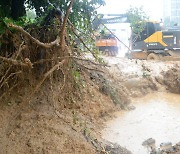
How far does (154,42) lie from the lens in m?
20.0

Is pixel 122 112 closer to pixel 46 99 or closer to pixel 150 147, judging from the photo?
pixel 150 147

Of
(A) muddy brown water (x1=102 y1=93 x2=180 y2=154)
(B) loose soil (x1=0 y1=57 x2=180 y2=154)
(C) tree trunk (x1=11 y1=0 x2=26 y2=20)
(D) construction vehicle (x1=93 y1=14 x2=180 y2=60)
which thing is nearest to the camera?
(B) loose soil (x1=0 y1=57 x2=180 y2=154)

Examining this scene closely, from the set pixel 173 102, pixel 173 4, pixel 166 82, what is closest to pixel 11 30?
pixel 173 102

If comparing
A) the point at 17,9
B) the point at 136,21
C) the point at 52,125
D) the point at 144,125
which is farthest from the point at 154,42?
the point at 52,125

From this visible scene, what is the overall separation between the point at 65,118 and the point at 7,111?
1128 millimetres

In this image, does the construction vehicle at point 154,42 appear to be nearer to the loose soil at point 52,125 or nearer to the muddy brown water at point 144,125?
the muddy brown water at point 144,125

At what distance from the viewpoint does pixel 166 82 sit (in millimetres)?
14180

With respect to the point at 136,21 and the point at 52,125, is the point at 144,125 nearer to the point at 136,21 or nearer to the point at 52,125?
the point at 52,125

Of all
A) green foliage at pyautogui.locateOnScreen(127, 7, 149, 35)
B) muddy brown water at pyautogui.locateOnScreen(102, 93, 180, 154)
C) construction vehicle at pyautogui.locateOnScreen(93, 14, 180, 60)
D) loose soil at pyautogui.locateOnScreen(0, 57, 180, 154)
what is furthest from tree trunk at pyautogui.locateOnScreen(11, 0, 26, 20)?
green foliage at pyautogui.locateOnScreen(127, 7, 149, 35)

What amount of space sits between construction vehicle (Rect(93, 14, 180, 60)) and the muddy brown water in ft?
24.2

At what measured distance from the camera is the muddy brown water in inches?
314

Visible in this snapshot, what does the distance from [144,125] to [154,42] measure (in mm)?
11451

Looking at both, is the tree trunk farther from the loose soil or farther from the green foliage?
the green foliage

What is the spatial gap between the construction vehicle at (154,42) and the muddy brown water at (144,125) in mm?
7367
